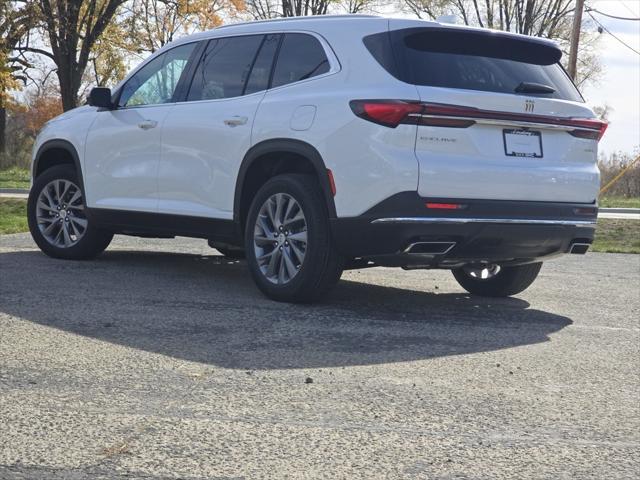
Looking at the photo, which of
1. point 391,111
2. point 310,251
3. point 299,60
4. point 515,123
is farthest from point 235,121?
point 515,123

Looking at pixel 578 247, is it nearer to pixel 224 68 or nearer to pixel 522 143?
pixel 522 143

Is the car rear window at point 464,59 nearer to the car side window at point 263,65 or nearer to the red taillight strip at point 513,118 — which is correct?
the red taillight strip at point 513,118

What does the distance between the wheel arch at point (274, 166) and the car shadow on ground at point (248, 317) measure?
687mm

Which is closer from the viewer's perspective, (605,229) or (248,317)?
(248,317)

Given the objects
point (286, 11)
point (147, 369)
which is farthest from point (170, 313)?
point (286, 11)

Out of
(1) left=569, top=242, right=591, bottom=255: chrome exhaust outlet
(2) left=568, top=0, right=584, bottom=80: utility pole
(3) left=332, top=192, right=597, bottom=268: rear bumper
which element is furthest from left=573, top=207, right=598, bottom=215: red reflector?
(2) left=568, top=0, right=584, bottom=80: utility pole

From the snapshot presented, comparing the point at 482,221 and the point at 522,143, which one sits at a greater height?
the point at 522,143

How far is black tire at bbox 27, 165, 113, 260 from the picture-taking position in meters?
9.54

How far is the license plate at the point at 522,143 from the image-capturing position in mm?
7145

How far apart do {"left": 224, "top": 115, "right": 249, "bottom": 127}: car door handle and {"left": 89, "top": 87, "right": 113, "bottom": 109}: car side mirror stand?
167 cm

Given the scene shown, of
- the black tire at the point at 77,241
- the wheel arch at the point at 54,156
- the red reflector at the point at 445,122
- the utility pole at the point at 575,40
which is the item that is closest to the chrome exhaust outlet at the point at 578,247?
the red reflector at the point at 445,122

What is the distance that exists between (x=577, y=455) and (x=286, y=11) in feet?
109

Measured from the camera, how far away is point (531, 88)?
734 centimetres

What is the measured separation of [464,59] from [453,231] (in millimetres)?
1187
